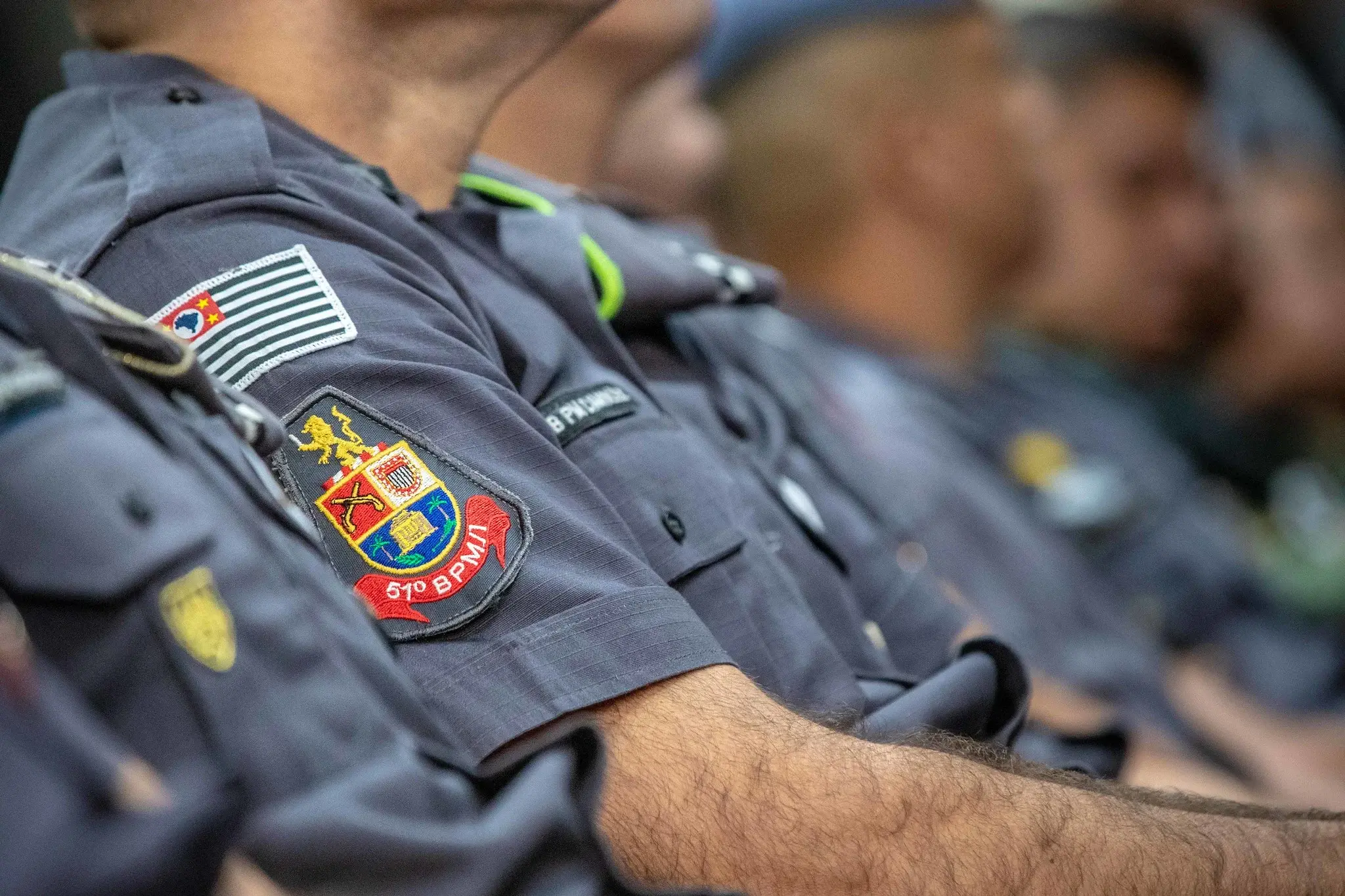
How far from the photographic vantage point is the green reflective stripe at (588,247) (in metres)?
1.31

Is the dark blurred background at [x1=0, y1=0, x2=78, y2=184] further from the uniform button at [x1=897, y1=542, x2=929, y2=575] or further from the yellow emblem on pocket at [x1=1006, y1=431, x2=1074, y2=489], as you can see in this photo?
the yellow emblem on pocket at [x1=1006, y1=431, x2=1074, y2=489]

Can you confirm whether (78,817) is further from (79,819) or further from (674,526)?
(674,526)

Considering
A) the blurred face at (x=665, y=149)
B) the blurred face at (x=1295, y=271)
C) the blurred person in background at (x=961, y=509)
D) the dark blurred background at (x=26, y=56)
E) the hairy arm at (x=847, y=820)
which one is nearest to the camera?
the hairy arm at (x=847, y=820)

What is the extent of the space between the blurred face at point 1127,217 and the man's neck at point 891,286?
27.7 inches

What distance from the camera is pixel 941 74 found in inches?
112

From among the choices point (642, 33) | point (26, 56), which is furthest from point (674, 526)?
point (642, 33)

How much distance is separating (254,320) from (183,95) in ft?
0.77

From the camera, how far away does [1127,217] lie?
147 inches

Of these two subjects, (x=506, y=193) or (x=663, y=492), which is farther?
(x=506, y=193)

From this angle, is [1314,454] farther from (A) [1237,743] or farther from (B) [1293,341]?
(A) [1237,743]

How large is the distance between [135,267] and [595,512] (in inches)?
13.1

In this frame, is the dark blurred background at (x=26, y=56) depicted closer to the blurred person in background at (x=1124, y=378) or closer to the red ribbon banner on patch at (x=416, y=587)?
the red ribbon banner on patch at (x=416, y=587)

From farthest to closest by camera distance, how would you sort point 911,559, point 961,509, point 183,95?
point 961,509
point 911,559
point 183,95

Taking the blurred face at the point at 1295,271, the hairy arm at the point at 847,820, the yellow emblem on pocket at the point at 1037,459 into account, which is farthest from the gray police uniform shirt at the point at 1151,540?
the hairy arm at the point at 847,820
